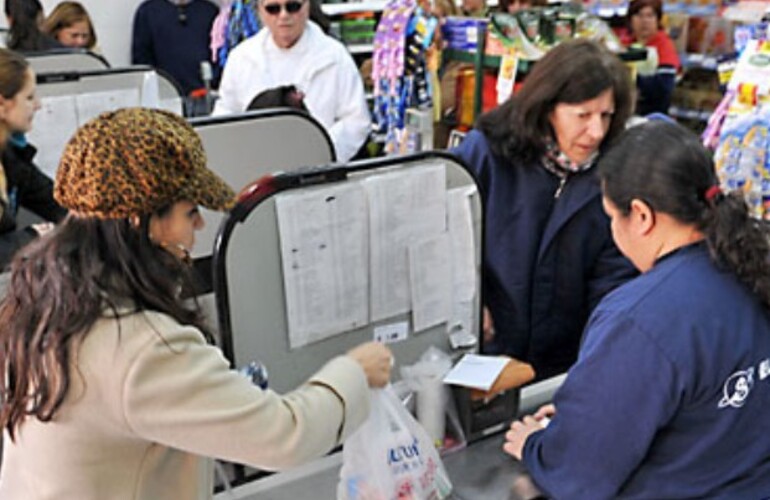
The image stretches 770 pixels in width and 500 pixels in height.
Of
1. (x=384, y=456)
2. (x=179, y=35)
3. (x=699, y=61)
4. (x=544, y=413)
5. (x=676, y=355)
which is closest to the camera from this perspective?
(x=676, y=355)

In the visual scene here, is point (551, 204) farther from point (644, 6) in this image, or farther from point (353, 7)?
point (353, 7)

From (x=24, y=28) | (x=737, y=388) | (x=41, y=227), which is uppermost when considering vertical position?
(x=24, y=28)

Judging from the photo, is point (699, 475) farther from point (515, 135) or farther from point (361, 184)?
point (515, 135)

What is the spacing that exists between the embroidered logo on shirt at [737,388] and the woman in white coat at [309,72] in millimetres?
2177

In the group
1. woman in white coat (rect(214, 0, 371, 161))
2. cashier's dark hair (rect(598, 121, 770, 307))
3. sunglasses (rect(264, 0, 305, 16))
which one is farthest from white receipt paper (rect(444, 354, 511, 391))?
sunglasses (rect(264, 0, 305, 16))

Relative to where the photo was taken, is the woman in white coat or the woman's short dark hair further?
the woman's short dark hair

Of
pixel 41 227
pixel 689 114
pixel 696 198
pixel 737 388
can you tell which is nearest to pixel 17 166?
pixel 41 227

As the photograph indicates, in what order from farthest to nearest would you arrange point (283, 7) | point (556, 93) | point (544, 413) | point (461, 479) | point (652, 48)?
point (652, 48), point (283, 7), point (556, 93), point (544, 413), point (461, 479)

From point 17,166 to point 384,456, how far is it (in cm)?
212

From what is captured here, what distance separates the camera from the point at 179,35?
6.37 metres

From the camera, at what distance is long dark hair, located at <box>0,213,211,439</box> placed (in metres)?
1.02

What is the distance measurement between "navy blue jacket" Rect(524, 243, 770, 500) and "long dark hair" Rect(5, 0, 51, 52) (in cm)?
415

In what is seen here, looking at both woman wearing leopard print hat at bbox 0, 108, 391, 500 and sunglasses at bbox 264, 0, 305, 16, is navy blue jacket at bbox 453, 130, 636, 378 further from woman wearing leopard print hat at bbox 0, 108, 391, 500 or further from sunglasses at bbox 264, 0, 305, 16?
sunglasses at bbox 264, 0, 305, 16

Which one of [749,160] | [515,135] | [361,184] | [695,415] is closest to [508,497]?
[695,415]
